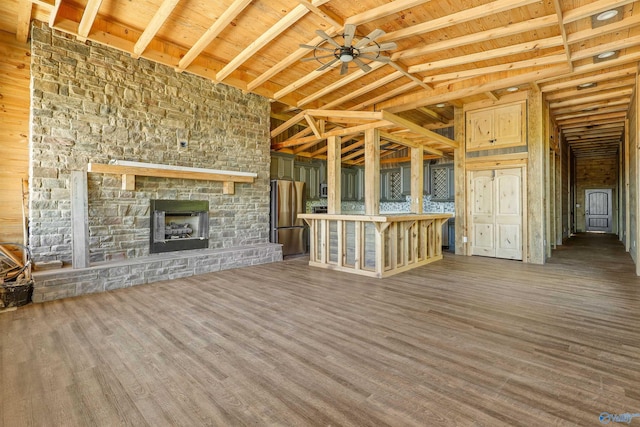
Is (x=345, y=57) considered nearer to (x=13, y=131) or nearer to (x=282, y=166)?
(x=282, y=166)

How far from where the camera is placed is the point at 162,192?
498 cm

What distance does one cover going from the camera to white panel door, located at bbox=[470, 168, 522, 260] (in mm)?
5984

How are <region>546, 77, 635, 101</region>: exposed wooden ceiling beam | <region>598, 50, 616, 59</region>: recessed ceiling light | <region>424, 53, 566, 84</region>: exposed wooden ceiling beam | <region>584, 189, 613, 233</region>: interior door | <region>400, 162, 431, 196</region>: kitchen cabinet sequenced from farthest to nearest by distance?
<region>584, 189, 613, 233</region>: interior door, <region>400, 162, 431, 196</region>: kitchen cabinet, <region>546, 77, 635, 101</region>: exposed wooden ceiling beam, <region>424, 53, 566, 84</region>: exposed wooden ceiling beam, <region>598, 50, 616, 59</region>: recessed ceiling light

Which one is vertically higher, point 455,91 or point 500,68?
point 500,68

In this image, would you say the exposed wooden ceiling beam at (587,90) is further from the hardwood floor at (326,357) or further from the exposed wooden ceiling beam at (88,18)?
the exposed wooden ceiling beam at (88,18)

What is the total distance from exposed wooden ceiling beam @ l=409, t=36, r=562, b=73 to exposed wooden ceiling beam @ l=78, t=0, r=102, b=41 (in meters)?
4.31

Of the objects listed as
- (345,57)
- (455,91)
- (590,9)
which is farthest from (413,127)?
(590,9)

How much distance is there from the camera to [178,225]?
17.3 ft

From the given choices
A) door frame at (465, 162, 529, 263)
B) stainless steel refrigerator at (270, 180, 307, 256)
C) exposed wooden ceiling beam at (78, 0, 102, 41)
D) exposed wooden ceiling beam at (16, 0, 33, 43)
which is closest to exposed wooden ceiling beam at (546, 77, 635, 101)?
door frame at (465, 162, 529, 263)

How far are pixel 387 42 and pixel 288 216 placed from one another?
152 inches

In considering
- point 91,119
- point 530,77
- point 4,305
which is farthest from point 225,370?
point 530,77

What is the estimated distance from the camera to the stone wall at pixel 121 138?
13.0 feet

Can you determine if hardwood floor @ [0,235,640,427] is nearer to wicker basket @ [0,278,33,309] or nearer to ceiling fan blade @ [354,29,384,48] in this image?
wicker basket @ [0,278,33,309]

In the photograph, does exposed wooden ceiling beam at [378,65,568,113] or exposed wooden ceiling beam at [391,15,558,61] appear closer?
exposed wooden ceiling beam at [391,15,558,61]
